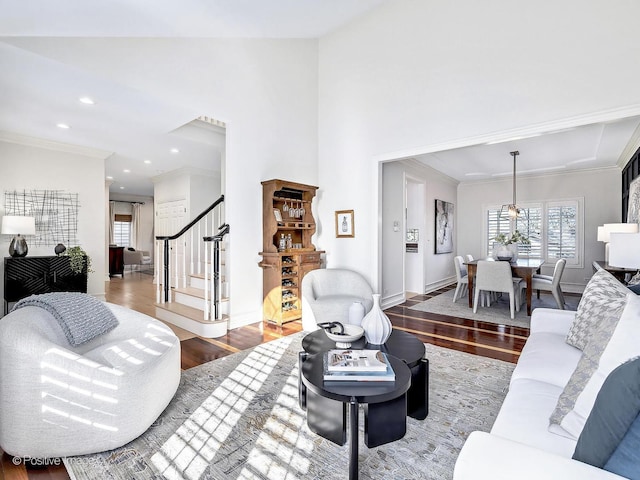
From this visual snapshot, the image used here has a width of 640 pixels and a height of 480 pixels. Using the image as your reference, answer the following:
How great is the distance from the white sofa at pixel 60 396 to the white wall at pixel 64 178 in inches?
165

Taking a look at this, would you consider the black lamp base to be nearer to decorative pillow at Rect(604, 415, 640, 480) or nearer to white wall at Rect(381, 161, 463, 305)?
white wall at Rect(381, 161, 463, 305)

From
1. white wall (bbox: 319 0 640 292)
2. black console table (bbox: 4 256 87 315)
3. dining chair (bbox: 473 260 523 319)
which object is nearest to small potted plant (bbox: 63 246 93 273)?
black console table (bbox: 4 256 87 315)

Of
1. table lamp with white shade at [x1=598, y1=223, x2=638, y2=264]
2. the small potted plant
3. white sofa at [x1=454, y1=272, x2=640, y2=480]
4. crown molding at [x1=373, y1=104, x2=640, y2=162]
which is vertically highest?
crown molding at [x1=373, y1=104, x2=640, y2=162]

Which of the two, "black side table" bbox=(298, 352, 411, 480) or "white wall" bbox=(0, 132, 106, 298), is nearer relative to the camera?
"black side table" bbox=(298, 352, 411, 480)

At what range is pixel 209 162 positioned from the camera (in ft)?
21.5

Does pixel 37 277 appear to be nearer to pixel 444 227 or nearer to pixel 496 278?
pixel 496 278

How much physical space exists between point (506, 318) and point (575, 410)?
149 inches

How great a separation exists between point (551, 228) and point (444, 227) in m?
2.29

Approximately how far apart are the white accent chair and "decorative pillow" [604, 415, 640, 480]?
2.87m

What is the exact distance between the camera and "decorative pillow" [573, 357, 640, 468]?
0.77m

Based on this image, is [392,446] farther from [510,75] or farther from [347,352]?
[510,75]

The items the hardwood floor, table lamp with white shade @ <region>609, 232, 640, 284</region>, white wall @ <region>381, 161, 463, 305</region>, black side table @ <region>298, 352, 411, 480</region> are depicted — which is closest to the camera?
black side table @ <region>298, 352, 411, 480</region>

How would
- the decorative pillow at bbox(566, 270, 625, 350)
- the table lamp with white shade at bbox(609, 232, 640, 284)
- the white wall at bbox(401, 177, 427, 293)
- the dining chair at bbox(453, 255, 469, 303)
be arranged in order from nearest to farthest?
the decorative pillow at bbox(566, 270, 625, 350) < the table lamp with white shade at bbox(609, 232, 640, 284) < the dining chair at bbox(453, 255, 469, 303) < the white wall at bbox(401, 177, 427, 293)

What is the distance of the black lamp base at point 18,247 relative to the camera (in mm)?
4430
